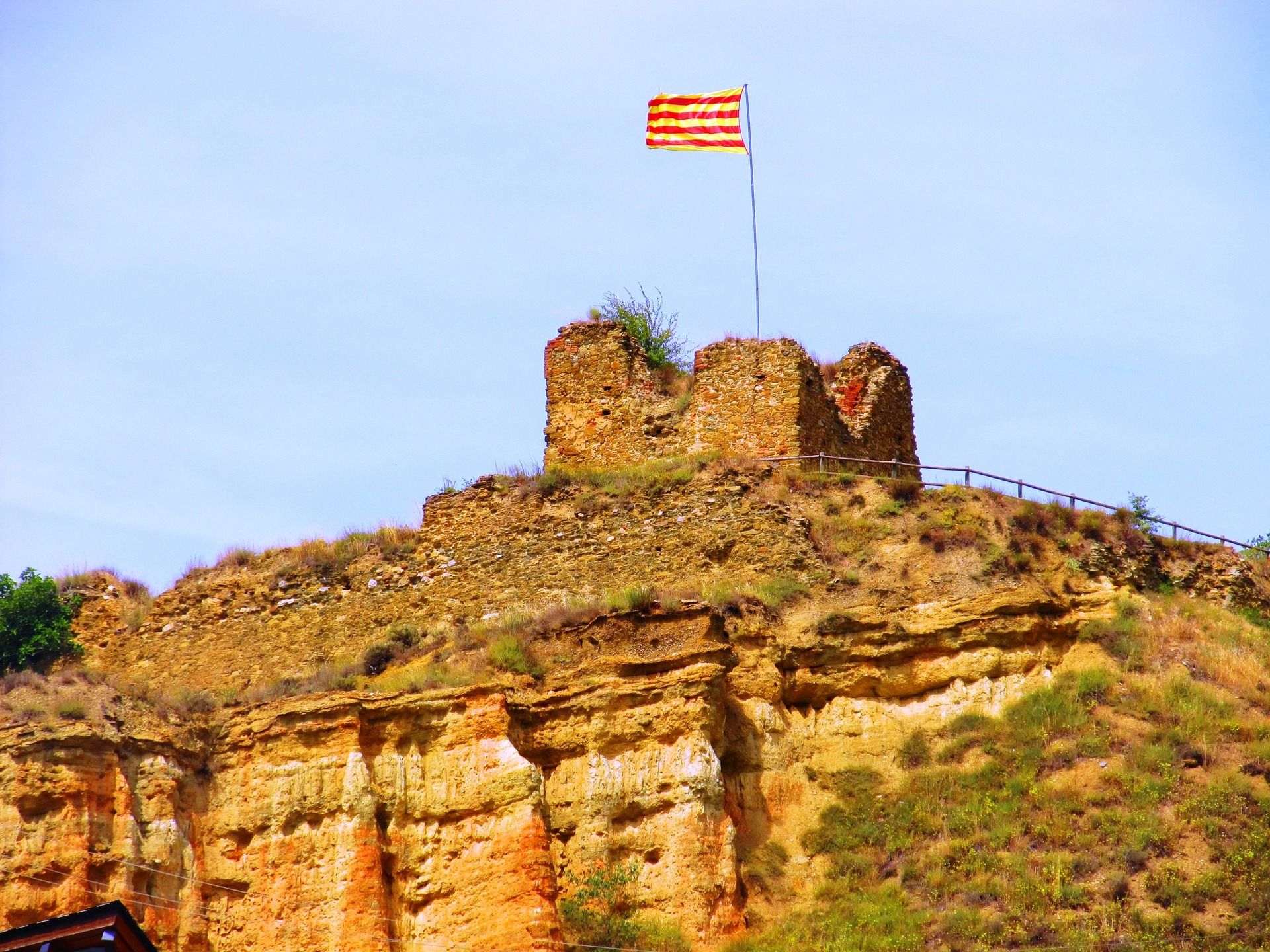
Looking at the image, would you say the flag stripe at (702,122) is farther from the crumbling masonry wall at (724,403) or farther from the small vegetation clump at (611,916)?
the small vegetation clump at (611,916)

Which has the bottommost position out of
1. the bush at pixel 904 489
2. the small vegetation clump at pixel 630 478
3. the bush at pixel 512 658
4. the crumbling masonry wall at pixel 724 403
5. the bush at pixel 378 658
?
the bush at pixel 512 658

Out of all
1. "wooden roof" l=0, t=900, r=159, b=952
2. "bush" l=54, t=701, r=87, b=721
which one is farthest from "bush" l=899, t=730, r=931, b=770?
"wooden roof" l=0, t=900, r=159, b=952

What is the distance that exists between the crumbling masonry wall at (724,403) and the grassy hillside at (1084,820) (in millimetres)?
8500

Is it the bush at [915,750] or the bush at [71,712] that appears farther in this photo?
the bush at [915,750]

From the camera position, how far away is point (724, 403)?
43.7 m

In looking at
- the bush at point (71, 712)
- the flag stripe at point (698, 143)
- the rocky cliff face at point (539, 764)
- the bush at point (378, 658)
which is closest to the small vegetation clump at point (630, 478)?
the rocky cliff face at point (539, 764)

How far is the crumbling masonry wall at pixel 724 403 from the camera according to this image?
43.2 meters

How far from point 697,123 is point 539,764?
613 inches

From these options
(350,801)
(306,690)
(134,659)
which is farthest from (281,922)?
(134,659)

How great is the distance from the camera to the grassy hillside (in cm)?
3127

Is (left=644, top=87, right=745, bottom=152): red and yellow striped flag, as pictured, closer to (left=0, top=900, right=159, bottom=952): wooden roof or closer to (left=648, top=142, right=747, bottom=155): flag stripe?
(left=648, top=142, right=747, bottom=155): flag stripe

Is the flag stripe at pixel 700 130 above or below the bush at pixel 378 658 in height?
above

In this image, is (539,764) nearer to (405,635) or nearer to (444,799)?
(444,799)

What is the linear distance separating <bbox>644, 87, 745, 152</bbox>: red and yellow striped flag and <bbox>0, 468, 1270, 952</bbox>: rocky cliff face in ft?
32.2
